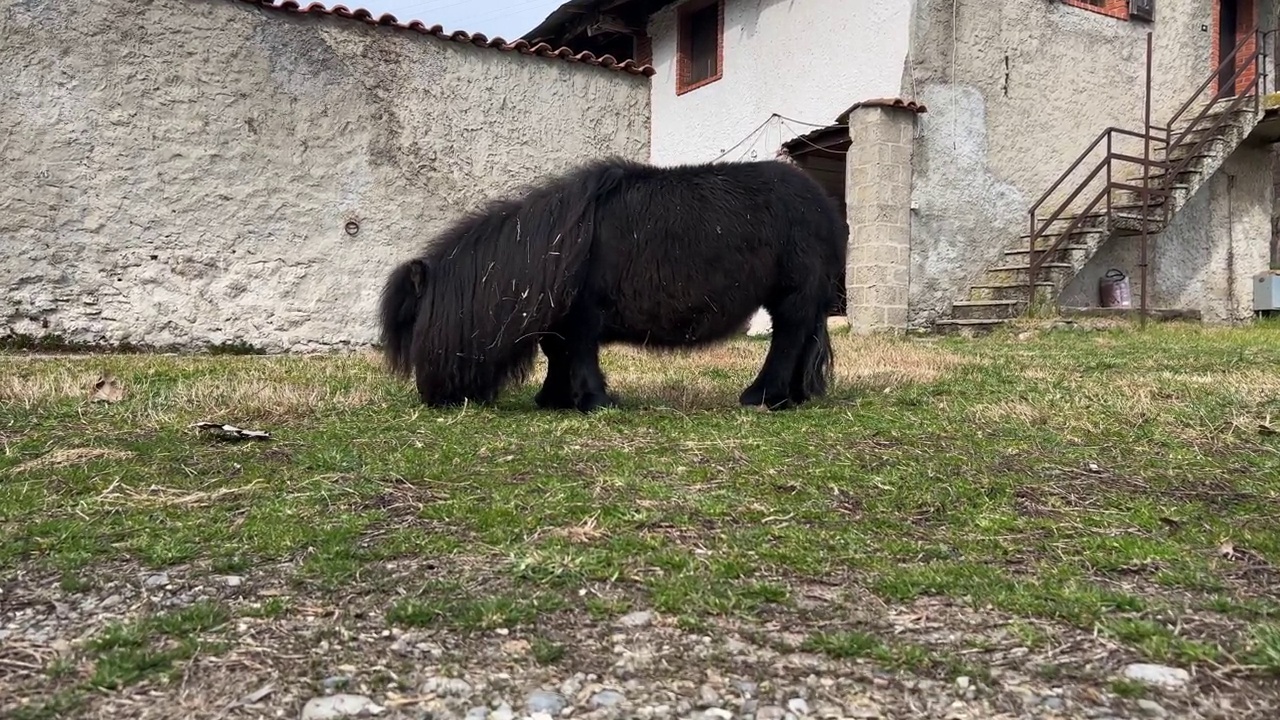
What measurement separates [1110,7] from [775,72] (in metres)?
4.55

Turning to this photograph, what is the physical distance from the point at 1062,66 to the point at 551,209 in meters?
10.3

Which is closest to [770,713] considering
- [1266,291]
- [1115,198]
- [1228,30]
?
[1115,198]

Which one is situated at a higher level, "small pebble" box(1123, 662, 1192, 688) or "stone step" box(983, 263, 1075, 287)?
"stone step" box(983, 263, 1075, 287)

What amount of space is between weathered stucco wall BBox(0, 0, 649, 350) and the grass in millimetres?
3227

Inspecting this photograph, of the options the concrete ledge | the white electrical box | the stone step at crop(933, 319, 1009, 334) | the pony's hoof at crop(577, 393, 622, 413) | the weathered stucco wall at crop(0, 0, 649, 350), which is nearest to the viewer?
the pony's hoof at crop(577, 393, 622, 413)

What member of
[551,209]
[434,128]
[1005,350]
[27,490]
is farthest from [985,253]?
[27,490]

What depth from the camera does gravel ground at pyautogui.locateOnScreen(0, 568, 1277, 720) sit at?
1.53m

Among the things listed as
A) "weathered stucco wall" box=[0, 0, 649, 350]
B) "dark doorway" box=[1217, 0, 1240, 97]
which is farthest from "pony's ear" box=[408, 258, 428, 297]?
"dark doorway" box=[1217, 0, 1240, 97]

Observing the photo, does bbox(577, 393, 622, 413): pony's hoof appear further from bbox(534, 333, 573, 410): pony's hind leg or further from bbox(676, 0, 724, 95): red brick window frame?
bbox(676, 0, 724, 95): red brick window frame

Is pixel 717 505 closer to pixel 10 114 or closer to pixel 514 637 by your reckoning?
pixel 514 637

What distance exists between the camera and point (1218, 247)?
14.5 meters

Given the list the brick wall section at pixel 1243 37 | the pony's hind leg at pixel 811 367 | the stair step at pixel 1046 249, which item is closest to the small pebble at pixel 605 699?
the pony's hind leg at pixel 811 367

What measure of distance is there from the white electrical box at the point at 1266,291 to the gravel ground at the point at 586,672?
50.8ft

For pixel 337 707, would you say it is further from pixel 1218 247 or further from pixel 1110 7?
pixel 1218 247
